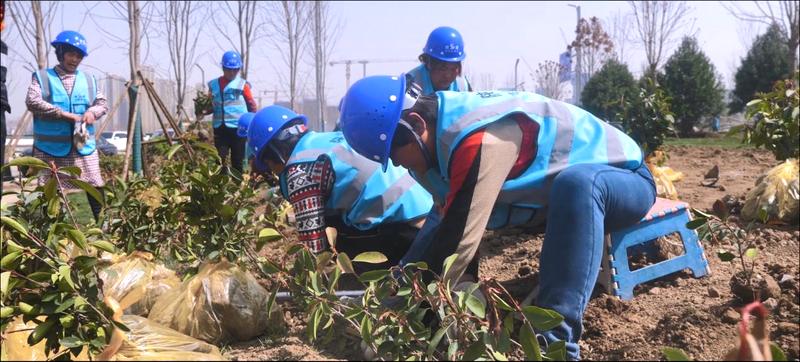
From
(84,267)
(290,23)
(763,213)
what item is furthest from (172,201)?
(290,23)

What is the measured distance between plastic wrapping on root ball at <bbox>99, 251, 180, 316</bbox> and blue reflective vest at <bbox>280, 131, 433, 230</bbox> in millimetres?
614

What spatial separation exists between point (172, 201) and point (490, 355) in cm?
216

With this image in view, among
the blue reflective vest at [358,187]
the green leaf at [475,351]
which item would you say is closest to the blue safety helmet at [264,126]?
the blue reflective vest at [358,187]

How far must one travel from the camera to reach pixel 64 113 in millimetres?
4445

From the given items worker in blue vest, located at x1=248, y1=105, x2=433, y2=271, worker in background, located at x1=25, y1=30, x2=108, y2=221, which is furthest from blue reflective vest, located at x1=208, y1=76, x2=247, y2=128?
worker in blue vest, located at x1=248, y1=105, x2=433, y2=271

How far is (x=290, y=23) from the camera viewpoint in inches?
688

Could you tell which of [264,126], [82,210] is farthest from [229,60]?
[264,126]

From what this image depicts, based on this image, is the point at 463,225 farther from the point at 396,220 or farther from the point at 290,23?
the point at 290,23

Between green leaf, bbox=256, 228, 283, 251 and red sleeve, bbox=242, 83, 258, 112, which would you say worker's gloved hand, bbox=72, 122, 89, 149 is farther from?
green leaf, bbox=256, 228, 283, 251

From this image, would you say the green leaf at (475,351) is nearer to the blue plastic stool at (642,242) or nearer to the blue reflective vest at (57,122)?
the blue plastic stool at (642,242)

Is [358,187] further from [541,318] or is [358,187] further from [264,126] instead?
Answer: [541,318]

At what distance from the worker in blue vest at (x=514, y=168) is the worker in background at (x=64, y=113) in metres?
2.84

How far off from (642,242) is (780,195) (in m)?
1.51

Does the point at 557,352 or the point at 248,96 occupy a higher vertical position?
the point at 248,96
